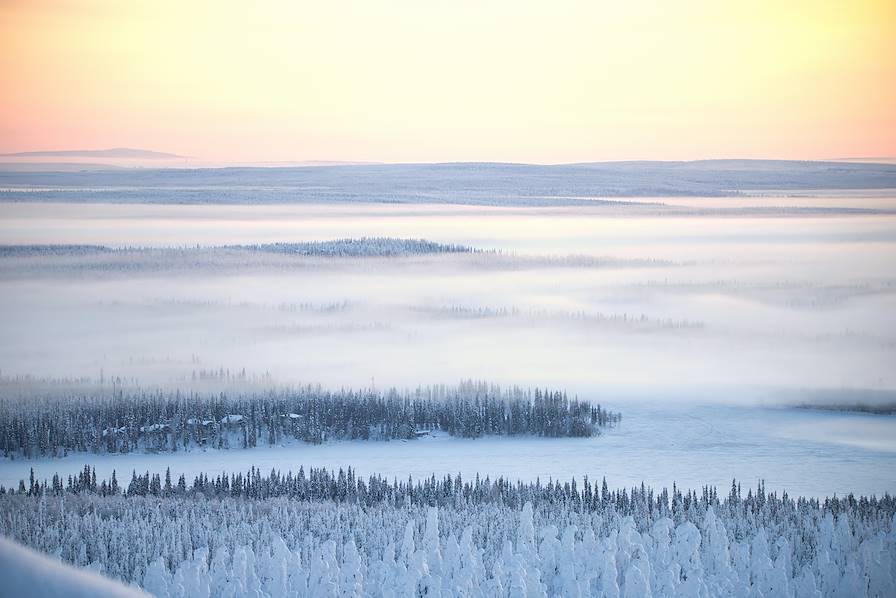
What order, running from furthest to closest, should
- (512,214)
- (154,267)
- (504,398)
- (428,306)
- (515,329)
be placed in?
1. (512,214)
2. (154,267)
3. (428,306)
4. (515,329)
5. (504,398)

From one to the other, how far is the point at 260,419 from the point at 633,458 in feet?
39.0

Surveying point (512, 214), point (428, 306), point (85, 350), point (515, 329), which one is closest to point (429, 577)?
point (85, 350)

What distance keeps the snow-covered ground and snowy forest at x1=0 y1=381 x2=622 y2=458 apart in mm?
795

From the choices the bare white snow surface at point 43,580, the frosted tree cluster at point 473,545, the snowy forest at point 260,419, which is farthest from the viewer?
the snowy forest at point 260,419

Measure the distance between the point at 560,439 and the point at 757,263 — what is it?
157ft

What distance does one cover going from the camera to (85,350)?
4897cm

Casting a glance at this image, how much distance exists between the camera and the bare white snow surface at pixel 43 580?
3.87 ft

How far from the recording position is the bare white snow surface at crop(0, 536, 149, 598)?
Answer: 1.18m

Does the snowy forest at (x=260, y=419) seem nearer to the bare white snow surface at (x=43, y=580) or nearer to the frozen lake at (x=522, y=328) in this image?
the frozen lake at (x=522, y=328)

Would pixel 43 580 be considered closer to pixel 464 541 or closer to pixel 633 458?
pixel 464 541

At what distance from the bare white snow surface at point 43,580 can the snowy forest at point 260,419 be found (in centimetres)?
2978

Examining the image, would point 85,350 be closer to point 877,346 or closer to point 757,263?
point 877,346

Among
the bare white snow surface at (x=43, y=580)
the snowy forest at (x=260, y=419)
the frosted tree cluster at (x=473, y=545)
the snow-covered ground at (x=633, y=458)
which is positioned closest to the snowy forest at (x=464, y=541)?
the frosted tree cluster at (x=473, y=545)

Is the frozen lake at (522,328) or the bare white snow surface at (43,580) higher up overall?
the bare white snow surface at (43,580)
